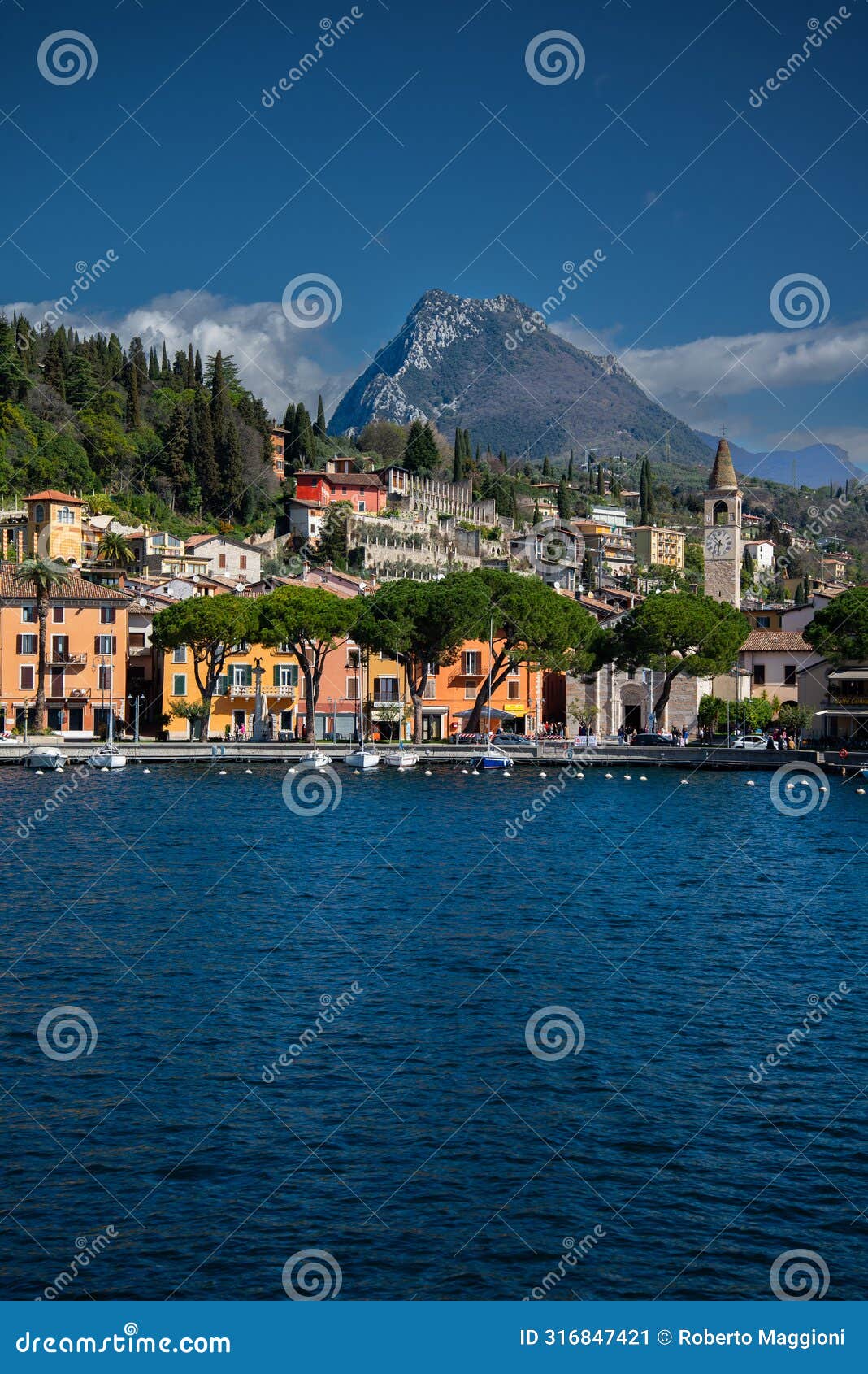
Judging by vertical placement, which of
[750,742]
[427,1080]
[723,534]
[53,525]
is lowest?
[750,742]

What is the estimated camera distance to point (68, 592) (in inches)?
2916

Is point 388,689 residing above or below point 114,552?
below

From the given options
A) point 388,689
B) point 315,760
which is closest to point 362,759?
point 315,760

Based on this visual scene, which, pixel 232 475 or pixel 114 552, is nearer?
pixel 114 552

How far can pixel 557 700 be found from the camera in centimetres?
8912

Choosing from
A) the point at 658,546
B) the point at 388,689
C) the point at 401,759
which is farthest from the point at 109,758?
the point at 658,546


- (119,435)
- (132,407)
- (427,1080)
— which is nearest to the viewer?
(427,1080)

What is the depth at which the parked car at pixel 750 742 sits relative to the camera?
73.9 meters

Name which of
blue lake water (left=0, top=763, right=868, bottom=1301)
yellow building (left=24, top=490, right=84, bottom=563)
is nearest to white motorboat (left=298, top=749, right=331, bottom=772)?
blue lake water (left=0, top=763, right=868, bottom=1301)

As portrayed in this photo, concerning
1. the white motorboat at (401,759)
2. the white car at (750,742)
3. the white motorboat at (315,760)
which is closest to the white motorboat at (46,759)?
the white motorboat at (315,760)

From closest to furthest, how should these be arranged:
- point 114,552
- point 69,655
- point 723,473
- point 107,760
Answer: point 107,760
point 69,655
point 114,552
point 723,473

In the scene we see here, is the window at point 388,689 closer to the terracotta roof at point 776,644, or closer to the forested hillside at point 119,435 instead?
the terracotta roof at point 776,644

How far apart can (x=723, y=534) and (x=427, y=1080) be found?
84.6 meters

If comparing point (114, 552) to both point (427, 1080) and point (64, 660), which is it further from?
point (427, 1080)
